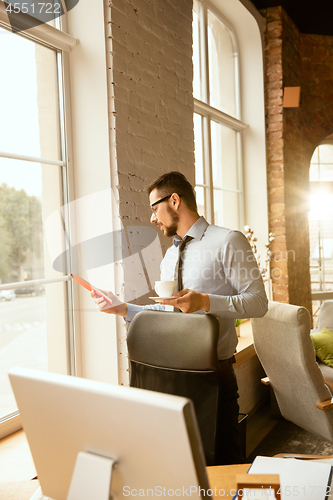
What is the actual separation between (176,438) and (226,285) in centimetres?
135

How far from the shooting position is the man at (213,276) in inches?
65.7

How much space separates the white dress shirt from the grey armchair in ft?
2.06

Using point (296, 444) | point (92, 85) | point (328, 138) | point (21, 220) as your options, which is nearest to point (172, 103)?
point (92, 85)

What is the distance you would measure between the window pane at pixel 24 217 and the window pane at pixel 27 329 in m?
0.10

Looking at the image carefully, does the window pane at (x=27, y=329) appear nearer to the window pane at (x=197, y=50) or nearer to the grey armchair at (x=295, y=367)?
the grey armchair at (x=295, y=367)

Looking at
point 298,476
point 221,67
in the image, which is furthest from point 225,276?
point 221,67

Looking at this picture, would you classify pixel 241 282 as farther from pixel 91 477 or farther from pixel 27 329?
pixel 91 477

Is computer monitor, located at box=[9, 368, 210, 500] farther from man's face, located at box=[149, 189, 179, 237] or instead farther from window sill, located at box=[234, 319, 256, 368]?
window sill, located at box=[234, 319, 256, 368]

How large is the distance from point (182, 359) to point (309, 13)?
448 cm

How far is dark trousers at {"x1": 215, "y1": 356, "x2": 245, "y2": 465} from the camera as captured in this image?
5.03 ft

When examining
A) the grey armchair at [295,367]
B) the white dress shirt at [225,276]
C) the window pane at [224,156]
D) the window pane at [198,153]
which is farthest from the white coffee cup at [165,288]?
the window pane at [224,156]

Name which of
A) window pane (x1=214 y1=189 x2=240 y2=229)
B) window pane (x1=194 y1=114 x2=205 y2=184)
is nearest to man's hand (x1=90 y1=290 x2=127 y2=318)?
window pane (x1=194 y1=114 x2=205 y2=184)

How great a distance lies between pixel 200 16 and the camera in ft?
12.6

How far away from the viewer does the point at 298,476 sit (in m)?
1.03
